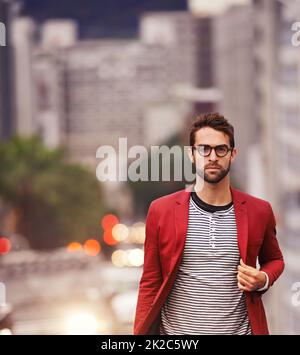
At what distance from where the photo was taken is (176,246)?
2.05 meters

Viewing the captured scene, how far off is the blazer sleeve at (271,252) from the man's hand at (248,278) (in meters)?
0.08

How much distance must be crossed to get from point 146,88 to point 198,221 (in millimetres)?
7119

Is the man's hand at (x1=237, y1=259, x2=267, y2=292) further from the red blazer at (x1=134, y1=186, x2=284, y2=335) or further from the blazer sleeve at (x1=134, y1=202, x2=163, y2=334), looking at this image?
the blazer sleeve at (x1=134, y1=202, x2=163, y2=334)

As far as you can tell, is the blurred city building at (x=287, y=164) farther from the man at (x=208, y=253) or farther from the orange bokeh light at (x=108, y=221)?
the man at (x=208, y=253)

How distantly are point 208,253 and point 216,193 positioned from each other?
138mm

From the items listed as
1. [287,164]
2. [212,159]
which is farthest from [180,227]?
[287,164]

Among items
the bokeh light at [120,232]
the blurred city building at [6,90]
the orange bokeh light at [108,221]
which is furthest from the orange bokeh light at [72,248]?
the blurred city building at [6,90]

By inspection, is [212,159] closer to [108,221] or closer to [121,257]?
[121,257]

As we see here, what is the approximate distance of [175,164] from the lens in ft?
10.2

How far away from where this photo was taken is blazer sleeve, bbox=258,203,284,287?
2118 millimetres

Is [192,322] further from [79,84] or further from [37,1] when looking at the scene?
[79,84]

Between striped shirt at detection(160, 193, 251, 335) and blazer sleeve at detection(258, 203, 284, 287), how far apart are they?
0.28 feet
